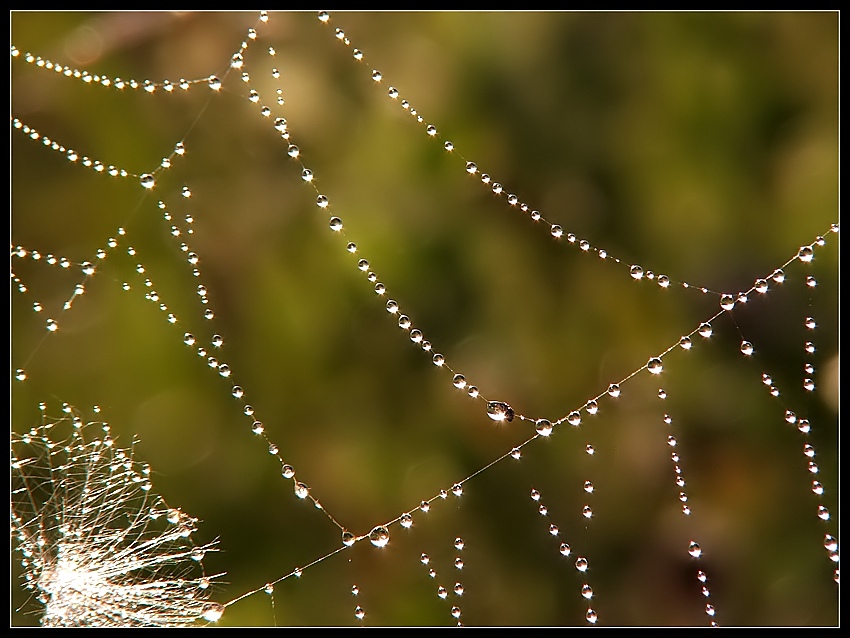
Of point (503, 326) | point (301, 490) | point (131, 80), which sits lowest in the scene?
point (301, 490)

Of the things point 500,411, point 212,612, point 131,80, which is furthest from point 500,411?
point 131,80

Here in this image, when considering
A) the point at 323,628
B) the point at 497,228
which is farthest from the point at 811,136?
the point at 323,628

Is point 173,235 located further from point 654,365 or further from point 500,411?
point 654,365

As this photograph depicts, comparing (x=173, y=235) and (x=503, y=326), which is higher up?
(x=173, y=235)

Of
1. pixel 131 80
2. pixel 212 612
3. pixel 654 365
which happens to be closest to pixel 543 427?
pixel 654 365

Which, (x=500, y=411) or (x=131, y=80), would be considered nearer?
(x=500, y=411)

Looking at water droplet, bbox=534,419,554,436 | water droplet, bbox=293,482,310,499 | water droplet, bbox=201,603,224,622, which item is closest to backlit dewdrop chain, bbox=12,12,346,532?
water droplet, bbox=293,482,310,499

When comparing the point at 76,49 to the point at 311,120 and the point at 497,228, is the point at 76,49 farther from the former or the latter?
the point at 497,228

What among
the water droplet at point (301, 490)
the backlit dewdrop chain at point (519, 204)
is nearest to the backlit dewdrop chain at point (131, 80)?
the backlit dewdrop chain at point (519, 204)
